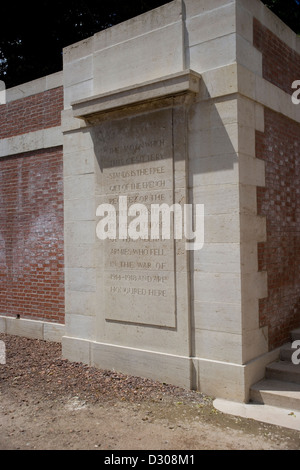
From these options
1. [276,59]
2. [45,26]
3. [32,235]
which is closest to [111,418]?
[32,235]

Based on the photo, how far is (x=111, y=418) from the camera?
4938mm

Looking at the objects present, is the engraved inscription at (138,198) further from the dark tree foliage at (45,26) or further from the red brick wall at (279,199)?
the dark tree foliage at (45,26)

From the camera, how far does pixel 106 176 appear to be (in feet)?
21.7

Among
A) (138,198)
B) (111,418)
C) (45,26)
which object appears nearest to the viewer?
(111,418)

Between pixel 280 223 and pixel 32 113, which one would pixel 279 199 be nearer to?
pixel 280 223

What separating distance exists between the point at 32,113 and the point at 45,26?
915 centimetres

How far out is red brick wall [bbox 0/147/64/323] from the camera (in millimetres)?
8336

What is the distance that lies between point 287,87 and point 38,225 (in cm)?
535

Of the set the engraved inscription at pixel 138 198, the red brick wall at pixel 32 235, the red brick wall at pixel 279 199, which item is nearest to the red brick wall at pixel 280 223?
the red brick wall at pixel 279 199

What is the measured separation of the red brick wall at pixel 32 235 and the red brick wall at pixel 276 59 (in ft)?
13.6

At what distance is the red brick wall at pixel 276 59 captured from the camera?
593 centimetres

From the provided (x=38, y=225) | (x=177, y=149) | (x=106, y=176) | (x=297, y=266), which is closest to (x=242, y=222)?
(x=177, y=149)

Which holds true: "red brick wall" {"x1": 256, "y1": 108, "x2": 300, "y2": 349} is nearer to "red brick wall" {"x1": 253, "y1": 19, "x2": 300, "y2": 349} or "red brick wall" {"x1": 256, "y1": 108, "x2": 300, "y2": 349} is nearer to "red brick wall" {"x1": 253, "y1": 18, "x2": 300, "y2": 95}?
"red brick wall" {"x1": 253, "y1": 19, "x2": 300, "y2": 349}

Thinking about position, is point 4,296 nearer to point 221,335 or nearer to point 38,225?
point 38,225
